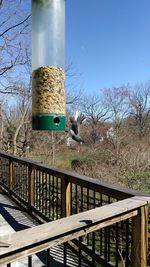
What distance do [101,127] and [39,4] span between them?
23.5 metres

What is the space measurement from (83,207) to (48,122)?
1.83 m

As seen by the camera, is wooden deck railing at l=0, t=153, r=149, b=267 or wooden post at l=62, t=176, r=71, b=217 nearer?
wooden deck railing at l=0, t=153, r=149, b=267

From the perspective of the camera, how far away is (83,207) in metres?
4.37

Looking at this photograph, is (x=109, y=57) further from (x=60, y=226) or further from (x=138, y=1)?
(x=60, y=226)

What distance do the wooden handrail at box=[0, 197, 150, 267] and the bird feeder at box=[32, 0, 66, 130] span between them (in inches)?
39.4

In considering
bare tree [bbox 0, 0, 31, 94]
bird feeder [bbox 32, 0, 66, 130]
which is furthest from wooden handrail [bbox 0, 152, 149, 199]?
bare tree [bbox 0, 0, 31, 94]

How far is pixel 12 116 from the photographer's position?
65.0ft

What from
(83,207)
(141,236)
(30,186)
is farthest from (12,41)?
(141,236)

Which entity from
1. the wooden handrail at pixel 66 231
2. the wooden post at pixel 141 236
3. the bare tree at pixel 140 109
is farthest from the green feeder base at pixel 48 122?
the bare tree at pixel 140 109

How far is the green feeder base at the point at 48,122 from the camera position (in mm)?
2926

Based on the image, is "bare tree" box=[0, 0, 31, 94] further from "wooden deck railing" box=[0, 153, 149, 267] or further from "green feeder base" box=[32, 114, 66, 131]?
"green feeder base" box=[32, 114, 66, 131]

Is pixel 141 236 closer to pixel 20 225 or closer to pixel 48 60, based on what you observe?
pixel 48 60

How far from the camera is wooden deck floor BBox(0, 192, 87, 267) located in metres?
3.22

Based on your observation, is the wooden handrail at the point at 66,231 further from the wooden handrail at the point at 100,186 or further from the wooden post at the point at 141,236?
the wooden handrail at the point at 100,186
